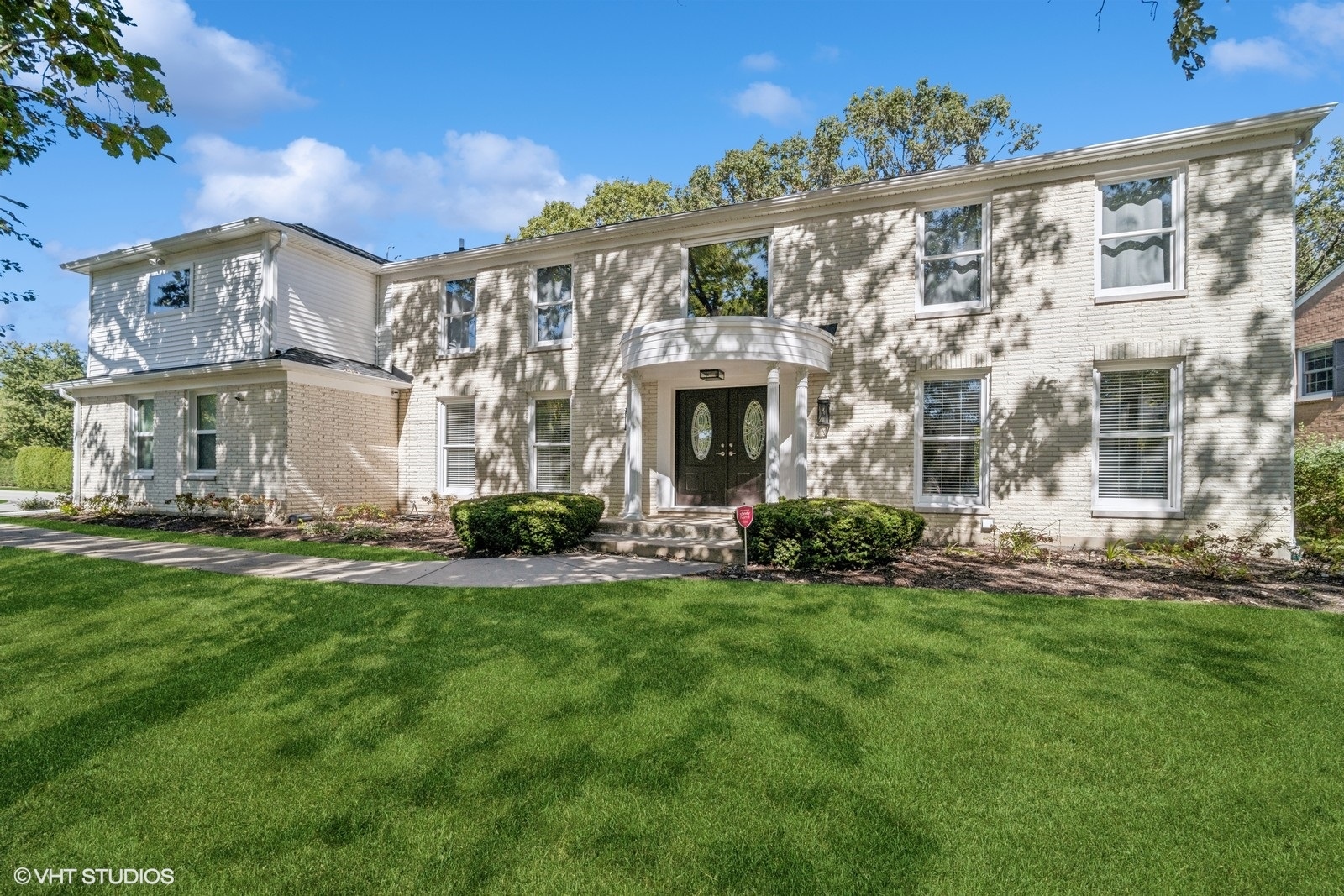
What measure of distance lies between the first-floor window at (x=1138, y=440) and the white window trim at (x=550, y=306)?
8.93 metres

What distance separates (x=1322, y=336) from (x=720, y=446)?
53.4 feet

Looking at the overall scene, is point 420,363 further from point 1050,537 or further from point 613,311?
point 1050,537

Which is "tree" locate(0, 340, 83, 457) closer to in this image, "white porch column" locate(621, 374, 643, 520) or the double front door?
"white porch column" locate(621, 374, 643, 520)

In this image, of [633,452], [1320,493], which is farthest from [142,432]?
[1320,493]

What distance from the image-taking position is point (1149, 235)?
29.1ft

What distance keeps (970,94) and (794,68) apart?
642 inches

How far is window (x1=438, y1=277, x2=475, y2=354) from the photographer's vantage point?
13367mm

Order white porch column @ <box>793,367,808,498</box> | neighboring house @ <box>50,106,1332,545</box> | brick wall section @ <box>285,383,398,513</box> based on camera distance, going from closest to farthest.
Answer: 1. neighboring house @ <box>50,106,1332,545</box>
2. white porch column @ <box>793,367,808,498</box>
3. brick wall section @ <box>285,383,398,513</box>

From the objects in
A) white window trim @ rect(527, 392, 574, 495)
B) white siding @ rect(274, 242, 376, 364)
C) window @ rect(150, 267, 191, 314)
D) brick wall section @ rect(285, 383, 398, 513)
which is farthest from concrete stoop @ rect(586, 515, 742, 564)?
window @ rect(150, 267, 191, 314)

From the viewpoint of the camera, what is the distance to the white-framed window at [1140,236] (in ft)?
28.7

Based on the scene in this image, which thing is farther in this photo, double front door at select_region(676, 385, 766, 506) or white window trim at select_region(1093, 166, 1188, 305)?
double front door at select_region(676, 385, 766, 506)

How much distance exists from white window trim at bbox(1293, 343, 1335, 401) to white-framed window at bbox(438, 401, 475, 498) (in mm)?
20079

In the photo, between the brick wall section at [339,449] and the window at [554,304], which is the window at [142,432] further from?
the window at [554,304]

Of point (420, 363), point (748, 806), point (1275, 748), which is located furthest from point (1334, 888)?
point (420, 363)
